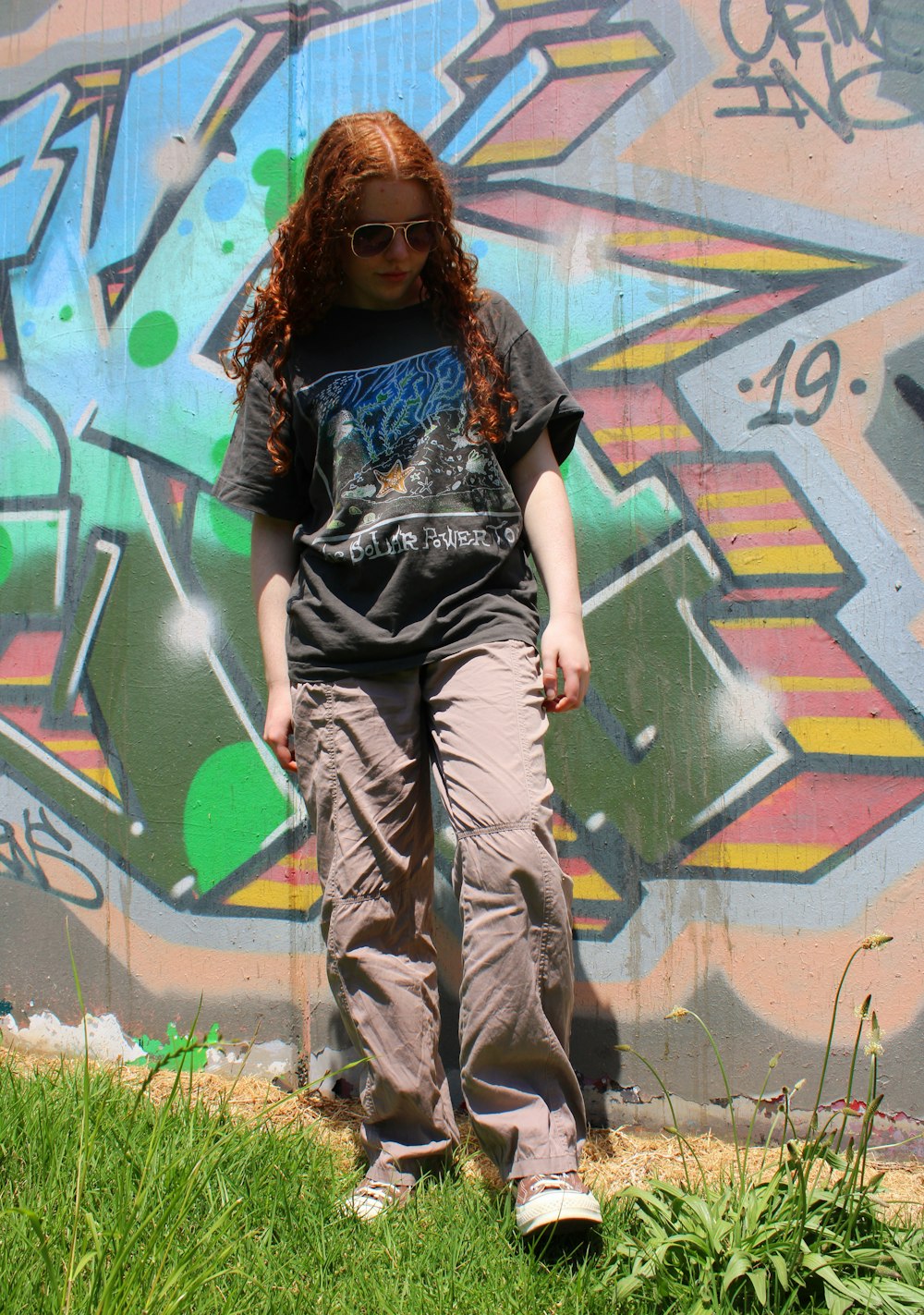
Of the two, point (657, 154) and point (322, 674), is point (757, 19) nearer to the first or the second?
point (657, 154)

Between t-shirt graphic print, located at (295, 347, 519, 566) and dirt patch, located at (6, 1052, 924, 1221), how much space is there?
1.05 metres

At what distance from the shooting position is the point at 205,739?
9.12 ft

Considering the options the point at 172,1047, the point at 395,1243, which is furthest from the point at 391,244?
the point at 172,1047

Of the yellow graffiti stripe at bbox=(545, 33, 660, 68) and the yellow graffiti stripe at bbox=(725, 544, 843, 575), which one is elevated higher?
the yellow graffiti stripe at bbox=(545, 33, 660, 68)

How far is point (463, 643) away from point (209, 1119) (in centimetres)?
95

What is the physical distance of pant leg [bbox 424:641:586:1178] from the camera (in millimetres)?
1731

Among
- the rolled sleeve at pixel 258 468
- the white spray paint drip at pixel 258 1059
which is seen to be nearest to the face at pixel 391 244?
the rolled sleeve at pixel 258 468

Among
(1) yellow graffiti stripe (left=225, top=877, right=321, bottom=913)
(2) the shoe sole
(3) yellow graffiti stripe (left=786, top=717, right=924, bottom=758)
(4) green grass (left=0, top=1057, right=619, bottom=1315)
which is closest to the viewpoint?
(4) green grass (left=0, top=1057, right=619, bottom=1315)

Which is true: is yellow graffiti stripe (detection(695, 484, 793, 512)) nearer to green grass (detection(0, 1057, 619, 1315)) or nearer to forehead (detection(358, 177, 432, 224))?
forehead (detection(358, 177, 432, 224))

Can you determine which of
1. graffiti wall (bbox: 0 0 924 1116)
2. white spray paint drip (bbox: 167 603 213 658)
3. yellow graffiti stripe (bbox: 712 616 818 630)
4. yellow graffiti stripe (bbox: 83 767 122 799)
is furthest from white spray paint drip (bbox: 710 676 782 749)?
yellow graffiti stripe (bbox: 83 767 122 799)

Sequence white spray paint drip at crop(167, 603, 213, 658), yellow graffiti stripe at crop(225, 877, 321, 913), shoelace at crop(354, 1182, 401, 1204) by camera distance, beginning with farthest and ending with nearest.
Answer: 1. white spray paint drip at crop(167, 603, 213, 658)
2. yellow graffiti stripe at crop(225, 877, 321, 913)
3. shoelace at crop(354, 1182, 401, 1204)

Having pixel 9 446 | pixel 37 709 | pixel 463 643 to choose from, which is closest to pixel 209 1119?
pixel 463 643

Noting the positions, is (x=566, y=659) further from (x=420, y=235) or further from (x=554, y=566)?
(x=420, y=235)

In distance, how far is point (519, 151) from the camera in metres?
2.56
